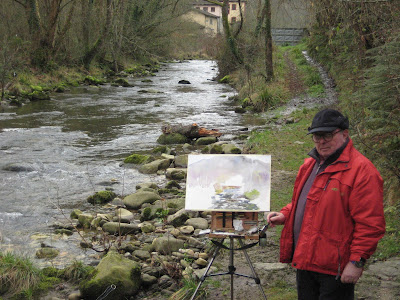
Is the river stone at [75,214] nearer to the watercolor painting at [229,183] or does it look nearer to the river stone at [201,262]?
the river stone at [201,262]

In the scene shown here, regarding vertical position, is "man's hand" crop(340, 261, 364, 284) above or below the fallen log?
above

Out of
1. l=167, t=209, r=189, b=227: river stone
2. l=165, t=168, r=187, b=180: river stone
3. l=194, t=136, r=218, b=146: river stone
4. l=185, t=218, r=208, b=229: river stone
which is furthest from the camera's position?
l=194, t=136, r=218, b=146: river stone

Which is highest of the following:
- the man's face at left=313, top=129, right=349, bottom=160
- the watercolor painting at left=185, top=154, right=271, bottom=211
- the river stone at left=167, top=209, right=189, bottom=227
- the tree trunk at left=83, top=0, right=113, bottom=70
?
the tree trunk at left=83, top=0, right=113, bottom=70

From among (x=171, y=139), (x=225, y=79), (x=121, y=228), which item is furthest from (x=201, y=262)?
(x=225, y=79)

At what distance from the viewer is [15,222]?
9.39 metres

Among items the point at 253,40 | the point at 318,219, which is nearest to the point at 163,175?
the point at 318,219

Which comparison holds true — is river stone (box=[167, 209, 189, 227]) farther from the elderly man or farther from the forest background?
the elderly man

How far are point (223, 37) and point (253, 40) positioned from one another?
4.81m

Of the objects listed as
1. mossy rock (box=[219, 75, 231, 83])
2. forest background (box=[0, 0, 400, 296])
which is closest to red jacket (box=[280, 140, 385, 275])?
forest background (box=[0, 0, 400, 296])

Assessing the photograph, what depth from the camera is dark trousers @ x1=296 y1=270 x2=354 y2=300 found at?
3.69 meters

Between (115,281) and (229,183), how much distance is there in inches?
81.1

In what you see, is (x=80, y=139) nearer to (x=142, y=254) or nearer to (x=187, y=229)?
(x=187, y=229)

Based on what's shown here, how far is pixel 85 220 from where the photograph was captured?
30.0 ft

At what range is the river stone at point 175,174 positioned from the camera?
12.5 m
